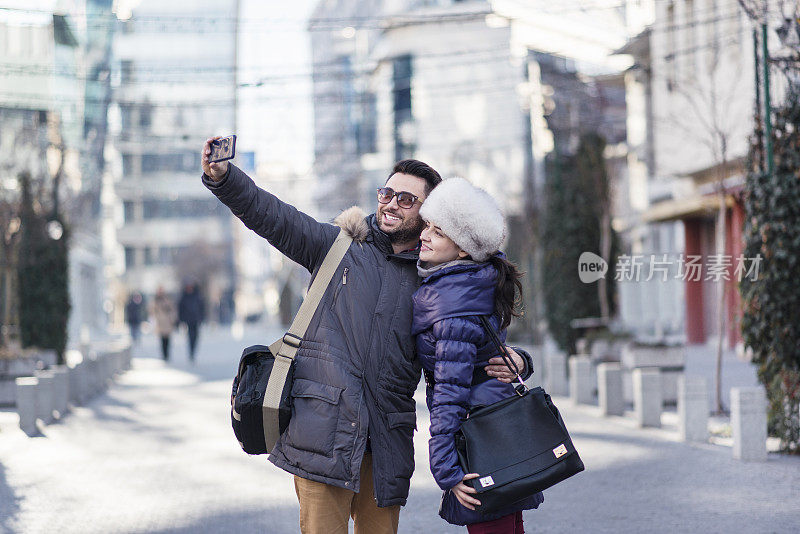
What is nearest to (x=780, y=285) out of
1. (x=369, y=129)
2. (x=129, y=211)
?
(x=369, y=129)

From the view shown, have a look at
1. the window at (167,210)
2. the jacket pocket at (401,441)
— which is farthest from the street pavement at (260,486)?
the window at (167,210)

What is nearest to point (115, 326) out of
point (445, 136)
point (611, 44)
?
point (445, 136)

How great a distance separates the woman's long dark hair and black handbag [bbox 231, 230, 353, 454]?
53 cm

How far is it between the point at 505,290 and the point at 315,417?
0.77 metres

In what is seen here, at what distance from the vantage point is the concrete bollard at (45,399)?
44.0 ft

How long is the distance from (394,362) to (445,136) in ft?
225

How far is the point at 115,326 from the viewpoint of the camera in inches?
4006

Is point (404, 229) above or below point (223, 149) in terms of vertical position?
below

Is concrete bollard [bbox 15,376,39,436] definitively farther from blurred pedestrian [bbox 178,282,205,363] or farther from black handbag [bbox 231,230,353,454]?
blurred pedestrian [bbox 178,282,205,363]

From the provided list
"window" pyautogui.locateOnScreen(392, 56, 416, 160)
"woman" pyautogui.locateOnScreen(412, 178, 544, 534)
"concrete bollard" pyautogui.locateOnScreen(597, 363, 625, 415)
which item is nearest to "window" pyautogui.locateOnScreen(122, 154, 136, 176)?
"window" pyautogui.locateOnScreen(392, 56, 416, 160)

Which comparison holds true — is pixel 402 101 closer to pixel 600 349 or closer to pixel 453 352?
pixel 600 349

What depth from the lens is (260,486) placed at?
29.3ft

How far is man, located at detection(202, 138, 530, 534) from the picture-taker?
3.96 metres

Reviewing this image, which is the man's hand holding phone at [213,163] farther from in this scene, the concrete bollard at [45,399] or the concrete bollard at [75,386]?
the concrete bollard at [75,386]
